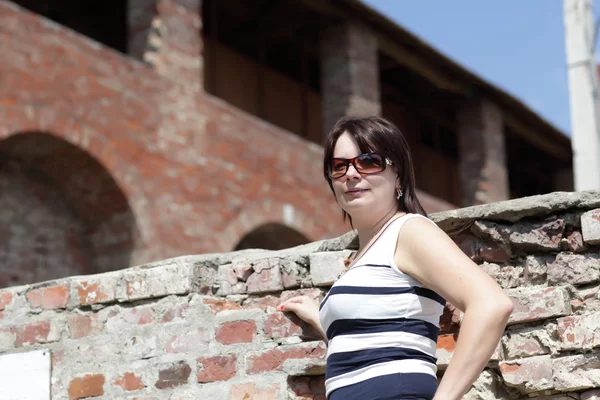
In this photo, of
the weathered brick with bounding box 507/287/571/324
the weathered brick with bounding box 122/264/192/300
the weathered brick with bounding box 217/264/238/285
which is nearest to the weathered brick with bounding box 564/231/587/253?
the weathered brick with bounding box 507/287/571/324

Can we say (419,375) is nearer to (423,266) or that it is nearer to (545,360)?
(423,266)

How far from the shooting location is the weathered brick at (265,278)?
10.8 ft

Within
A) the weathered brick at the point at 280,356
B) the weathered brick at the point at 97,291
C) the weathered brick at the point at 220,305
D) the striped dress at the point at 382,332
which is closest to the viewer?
the striped dress at the point at 382,332

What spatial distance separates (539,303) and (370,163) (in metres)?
0.78

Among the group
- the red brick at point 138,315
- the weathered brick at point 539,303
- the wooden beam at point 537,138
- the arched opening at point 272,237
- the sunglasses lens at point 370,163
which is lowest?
the weathered brick at point 539,303

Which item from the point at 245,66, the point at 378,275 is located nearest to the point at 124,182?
the point at 245,66

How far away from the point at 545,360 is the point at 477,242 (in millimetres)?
425

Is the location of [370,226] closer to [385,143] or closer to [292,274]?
[385,143]

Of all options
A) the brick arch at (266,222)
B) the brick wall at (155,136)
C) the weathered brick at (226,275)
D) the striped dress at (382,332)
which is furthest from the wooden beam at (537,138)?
the striped dress at (382,332)

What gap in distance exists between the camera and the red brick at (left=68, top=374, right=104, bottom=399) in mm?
3414

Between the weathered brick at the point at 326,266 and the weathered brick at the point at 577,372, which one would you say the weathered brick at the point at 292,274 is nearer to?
the weathered brick at the point at 326,266

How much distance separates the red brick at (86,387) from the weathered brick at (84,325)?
153 mm

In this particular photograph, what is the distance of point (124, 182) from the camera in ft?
29.5

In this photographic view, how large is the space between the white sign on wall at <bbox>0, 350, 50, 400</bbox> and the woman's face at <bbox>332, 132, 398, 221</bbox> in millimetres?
1544
